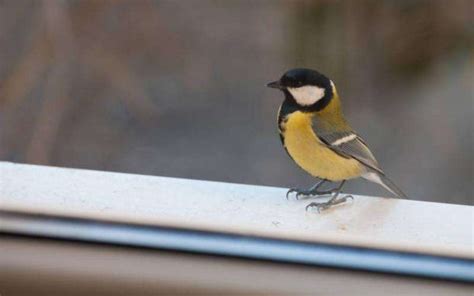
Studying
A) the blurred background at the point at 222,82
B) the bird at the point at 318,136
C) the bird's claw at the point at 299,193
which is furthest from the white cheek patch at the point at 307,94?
the blurred background at the point at 222,82

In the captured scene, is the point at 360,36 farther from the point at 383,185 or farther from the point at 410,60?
the point at 383,185

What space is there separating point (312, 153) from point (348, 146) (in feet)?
0.15

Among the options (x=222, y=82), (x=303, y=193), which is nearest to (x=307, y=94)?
(x=303, y=193)

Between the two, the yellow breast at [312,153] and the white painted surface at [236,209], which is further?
the yellow breast at [312,153]

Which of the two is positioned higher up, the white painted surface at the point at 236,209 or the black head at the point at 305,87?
the black head at the point at 305,87

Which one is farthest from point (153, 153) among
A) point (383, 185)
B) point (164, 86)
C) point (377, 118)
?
point (383, 185)

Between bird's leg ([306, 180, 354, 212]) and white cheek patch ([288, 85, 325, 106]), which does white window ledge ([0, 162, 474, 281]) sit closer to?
bird's leg ([306, 180, 354, 212])

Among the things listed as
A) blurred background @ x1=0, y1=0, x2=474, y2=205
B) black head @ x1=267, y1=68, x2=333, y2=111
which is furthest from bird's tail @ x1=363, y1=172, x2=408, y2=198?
blurred background @ x1=0, y1=0, x2=474, y2=205

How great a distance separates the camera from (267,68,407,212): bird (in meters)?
0.96

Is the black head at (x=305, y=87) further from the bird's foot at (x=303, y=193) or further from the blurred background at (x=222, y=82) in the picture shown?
the blurred background at (x=222, y=82)

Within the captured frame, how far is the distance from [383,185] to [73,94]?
2.53 ft

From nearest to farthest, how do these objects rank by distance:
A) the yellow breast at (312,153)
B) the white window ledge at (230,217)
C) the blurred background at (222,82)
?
the white window ledge at (230,217), the yellow breast at (312,153), the blurred background at (222,82)

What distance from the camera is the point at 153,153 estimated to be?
4.69ft

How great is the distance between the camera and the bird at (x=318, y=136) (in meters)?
0.96
